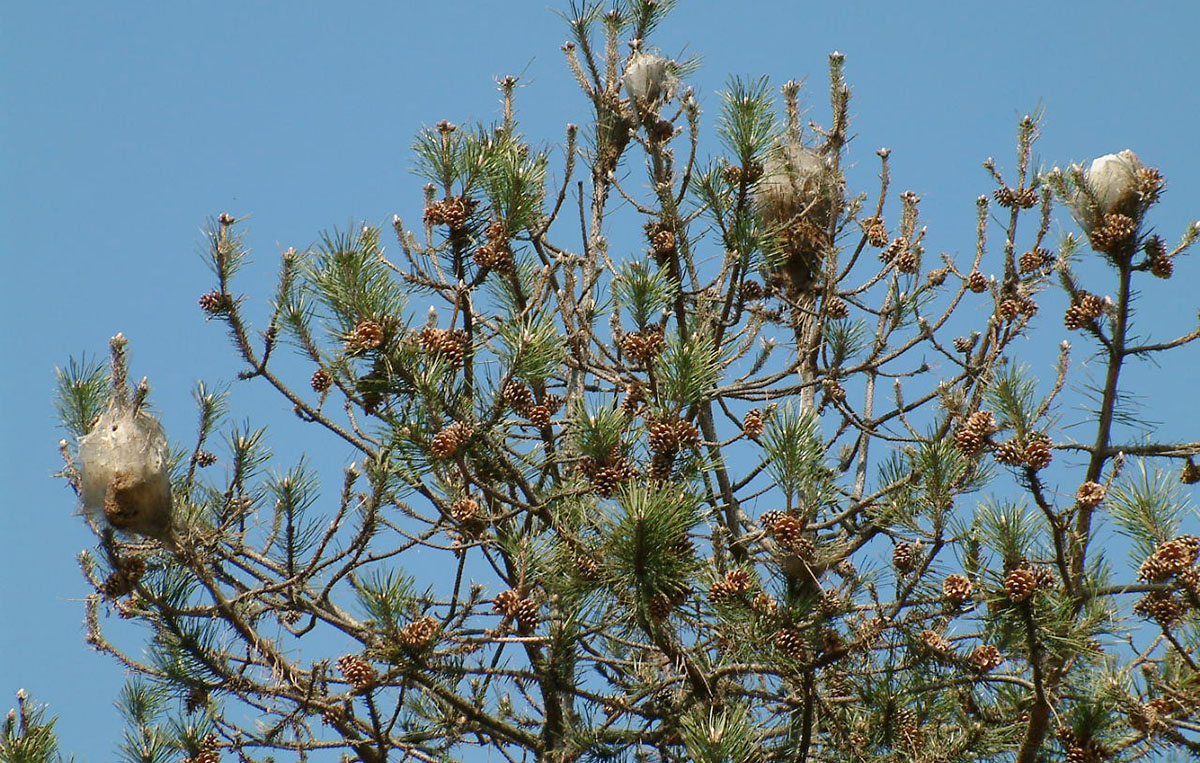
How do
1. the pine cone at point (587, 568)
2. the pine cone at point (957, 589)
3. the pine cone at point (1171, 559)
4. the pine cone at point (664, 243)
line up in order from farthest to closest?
the pine cone at point (664, 243) < the pine cone at point (587, 568) < the pine cone at point (957, 589) < the pine cone at point (1171, 559)

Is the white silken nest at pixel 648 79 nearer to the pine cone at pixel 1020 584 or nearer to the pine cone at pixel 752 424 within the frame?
the pine cone at pixel 752 424

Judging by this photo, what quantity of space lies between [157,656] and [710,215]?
214 cm

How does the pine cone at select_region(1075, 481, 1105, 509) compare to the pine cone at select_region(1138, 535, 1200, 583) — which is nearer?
the pine cone at select_region(1138, 535, 1200, 583)

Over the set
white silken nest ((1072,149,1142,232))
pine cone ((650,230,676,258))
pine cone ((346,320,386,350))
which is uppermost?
pine cone ((650,230,676,258))

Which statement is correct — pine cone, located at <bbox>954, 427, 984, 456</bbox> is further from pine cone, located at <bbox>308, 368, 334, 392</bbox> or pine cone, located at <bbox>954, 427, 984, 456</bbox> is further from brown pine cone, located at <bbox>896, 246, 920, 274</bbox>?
pine cone, located at <bbox>308, 368, 334, 392</bbox>

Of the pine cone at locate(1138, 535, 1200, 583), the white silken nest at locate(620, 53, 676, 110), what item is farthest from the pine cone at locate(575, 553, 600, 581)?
the white silken nest at locate(620, 53, 676, 110)

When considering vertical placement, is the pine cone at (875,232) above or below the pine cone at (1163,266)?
above

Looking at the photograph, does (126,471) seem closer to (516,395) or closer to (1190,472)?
(516,395)

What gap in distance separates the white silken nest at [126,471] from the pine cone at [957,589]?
76.3 inches

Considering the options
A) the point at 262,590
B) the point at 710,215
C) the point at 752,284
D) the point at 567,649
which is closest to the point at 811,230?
the point at 752,284

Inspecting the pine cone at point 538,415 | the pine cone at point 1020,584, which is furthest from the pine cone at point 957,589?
the pine cone at point 538,415

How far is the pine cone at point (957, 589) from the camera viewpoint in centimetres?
294

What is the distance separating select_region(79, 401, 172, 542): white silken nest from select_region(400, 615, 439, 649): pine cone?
0.70m

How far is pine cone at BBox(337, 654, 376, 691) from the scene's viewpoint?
321 cm
